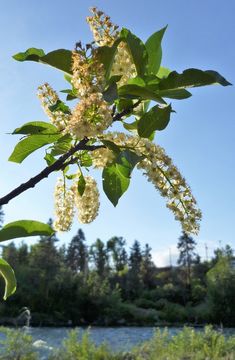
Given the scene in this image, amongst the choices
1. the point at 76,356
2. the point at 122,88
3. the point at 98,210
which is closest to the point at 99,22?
the point at 122,88

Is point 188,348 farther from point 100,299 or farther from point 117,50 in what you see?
point 100,299

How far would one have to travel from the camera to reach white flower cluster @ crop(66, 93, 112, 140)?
83 cm

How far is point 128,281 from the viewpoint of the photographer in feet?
138

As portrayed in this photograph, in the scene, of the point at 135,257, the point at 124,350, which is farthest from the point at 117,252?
the point at 124,350

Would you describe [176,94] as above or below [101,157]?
above

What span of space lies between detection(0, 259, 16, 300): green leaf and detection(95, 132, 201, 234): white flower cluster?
29 centimetres

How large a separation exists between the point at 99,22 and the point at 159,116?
0.25 meters

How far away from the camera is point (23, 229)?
0.90m

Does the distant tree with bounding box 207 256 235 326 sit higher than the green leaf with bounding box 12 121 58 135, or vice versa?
the distant tree with bounding box 207 256 235 326

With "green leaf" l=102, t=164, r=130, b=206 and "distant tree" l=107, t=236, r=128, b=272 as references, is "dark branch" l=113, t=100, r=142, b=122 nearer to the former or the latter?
"green leaf" l=102, t=164, r=130, b=206

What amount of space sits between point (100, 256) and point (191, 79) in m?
49.3

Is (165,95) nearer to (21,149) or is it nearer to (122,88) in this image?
(122,88)

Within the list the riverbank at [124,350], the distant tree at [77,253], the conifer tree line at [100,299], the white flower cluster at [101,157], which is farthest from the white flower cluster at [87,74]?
the distant tree at [77,253]

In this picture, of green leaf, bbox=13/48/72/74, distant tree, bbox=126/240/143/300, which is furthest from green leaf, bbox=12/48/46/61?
distant tree, bbox=126/240/143/300
